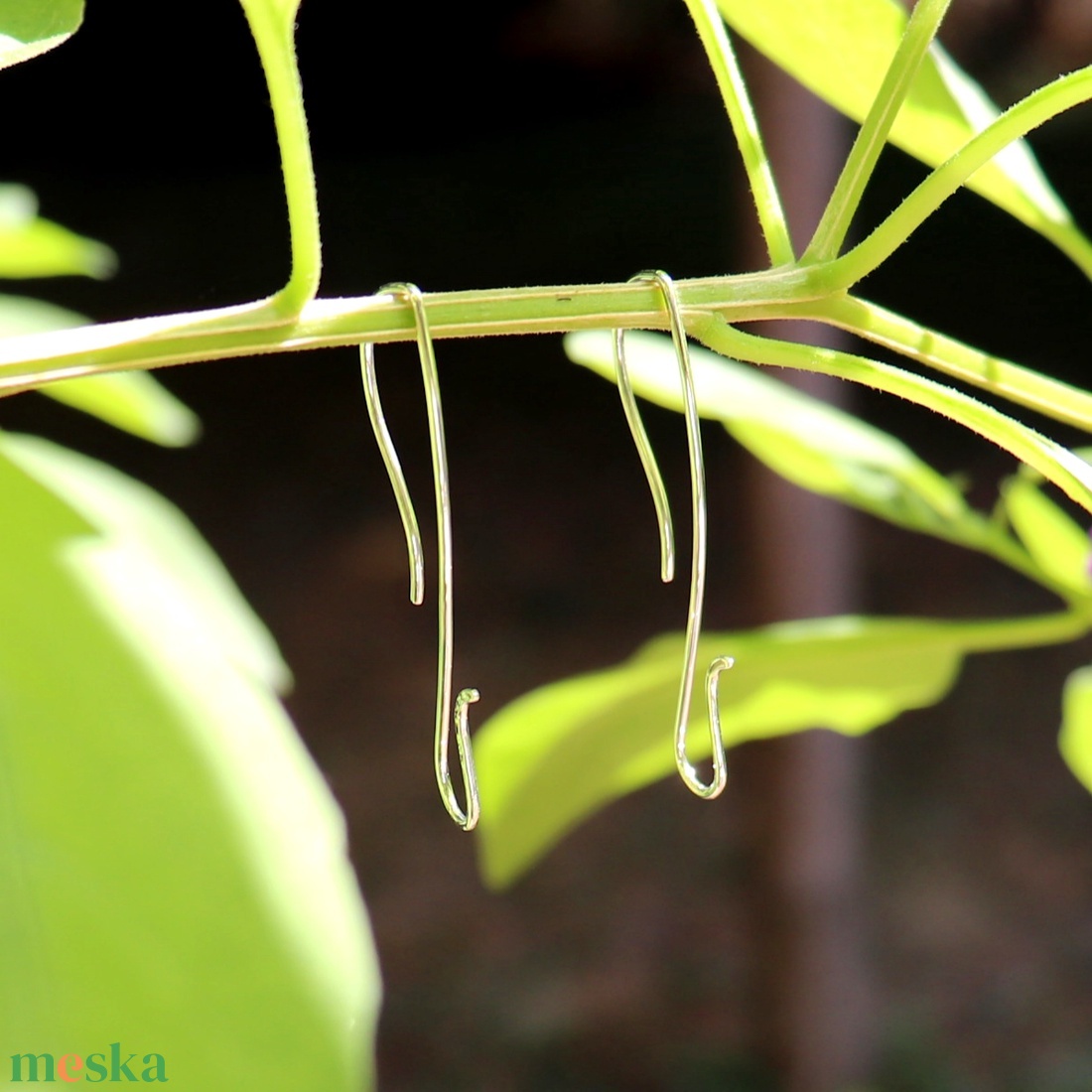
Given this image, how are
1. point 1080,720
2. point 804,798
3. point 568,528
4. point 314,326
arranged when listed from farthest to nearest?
point 568,528, point 804,798, point 1080,720, point 314,326

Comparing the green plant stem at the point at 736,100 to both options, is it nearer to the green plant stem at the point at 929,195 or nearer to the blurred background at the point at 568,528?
the green plant stem at the point at 929,195

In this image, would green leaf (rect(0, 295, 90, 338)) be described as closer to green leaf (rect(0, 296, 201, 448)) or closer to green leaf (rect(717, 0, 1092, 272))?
green leaf (rect(0, 296, 201, 448))

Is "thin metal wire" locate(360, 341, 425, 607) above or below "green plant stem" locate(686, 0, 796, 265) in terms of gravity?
below

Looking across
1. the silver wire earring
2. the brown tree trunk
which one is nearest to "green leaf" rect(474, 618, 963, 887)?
the silver wire earring

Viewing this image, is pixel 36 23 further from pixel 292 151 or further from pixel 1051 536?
pixel 1051 536

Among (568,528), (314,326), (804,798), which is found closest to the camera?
(314,326)

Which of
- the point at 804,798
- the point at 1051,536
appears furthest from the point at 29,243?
the point at 804,798
